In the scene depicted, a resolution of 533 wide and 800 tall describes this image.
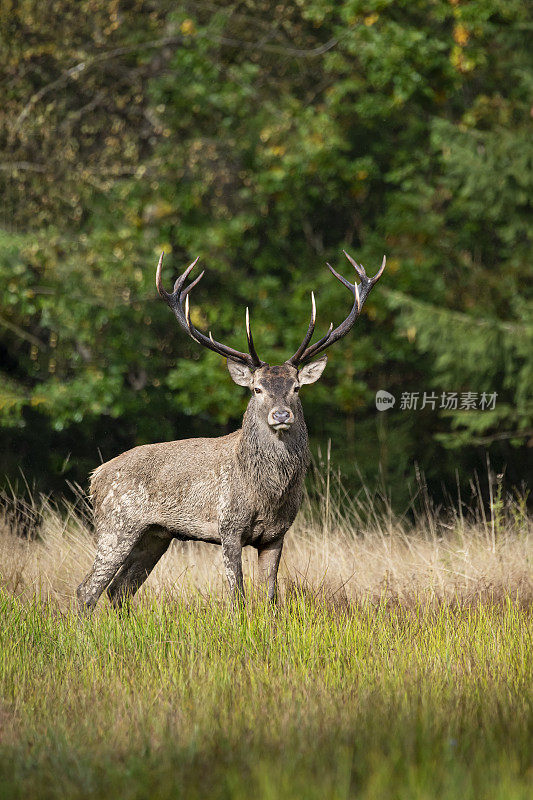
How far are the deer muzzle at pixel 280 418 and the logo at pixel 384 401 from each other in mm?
8981

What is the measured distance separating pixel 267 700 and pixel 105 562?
2.10m

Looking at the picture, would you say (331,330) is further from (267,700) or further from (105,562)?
(267,700)

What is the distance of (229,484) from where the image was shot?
19.1ft

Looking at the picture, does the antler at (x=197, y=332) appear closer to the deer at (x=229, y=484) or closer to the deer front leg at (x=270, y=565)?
the deer at (x=229, y=484)

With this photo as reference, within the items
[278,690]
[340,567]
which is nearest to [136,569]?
[340,567]

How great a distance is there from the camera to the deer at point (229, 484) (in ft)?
18.7

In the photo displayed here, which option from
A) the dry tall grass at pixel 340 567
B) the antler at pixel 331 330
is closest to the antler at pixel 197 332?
the antler at pixel 331 330

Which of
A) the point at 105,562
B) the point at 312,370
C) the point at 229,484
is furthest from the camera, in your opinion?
the point at 105,562

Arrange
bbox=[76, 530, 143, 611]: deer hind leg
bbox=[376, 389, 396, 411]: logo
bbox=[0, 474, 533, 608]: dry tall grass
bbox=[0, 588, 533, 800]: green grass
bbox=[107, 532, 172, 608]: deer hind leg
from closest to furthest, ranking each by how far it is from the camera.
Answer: bbox=[0, 588, 533, 800]: green grass
bbox=[76, 530, 143, 611]: deer hind leg
bbox=[107, 532, 172, 608]: deer hind leg
bbox=[0, 474, 533, 608]: dry tall grass
bbox=[376, 389, 396, 411]: logo

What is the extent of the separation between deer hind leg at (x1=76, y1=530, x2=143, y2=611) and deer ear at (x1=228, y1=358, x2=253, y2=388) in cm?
110

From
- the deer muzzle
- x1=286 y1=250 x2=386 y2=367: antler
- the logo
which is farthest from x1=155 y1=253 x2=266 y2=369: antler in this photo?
the logo

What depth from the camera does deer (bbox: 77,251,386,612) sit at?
18.7 feet

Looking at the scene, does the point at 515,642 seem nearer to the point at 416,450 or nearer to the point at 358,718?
the point at 358,718

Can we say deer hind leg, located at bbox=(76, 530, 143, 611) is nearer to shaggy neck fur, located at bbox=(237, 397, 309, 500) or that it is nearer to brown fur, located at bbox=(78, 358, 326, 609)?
brown fur, located at bbox=(78, 358, 326, 609)
